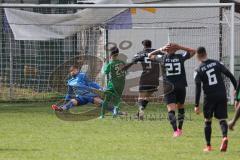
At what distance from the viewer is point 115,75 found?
17922mm

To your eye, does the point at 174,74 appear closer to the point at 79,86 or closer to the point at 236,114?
the point at 236,114

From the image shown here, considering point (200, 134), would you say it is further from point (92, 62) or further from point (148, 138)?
point (92, 62)

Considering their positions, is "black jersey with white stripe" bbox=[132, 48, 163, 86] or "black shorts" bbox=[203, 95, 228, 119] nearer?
"black shorts" bbox=[203, 95, 228, 119]

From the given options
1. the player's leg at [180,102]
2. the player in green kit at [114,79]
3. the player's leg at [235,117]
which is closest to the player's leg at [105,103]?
the player in green kit at [114,79]

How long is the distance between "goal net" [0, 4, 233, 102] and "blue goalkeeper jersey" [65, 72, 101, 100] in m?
1.60

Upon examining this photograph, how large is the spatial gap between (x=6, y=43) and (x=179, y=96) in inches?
387

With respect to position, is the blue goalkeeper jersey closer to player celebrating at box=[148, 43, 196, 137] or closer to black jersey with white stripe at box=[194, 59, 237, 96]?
player celebrating at box=[148, 43, 196, 137]

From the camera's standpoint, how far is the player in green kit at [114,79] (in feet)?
58.5

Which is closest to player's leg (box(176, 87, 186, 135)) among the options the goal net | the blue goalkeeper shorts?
the blue goalkeeper shorts

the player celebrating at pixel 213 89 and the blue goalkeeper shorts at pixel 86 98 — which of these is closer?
the player celebrating at pixel 213 89

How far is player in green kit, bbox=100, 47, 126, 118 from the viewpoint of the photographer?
17.8 metres

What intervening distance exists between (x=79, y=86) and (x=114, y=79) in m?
1.29

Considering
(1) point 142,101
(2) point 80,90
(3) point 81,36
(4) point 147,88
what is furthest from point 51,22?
(1) point 142,101

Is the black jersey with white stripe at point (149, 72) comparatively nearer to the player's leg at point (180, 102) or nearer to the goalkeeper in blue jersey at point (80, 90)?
the goalkeeper in blue jersey at point (80, 90)
